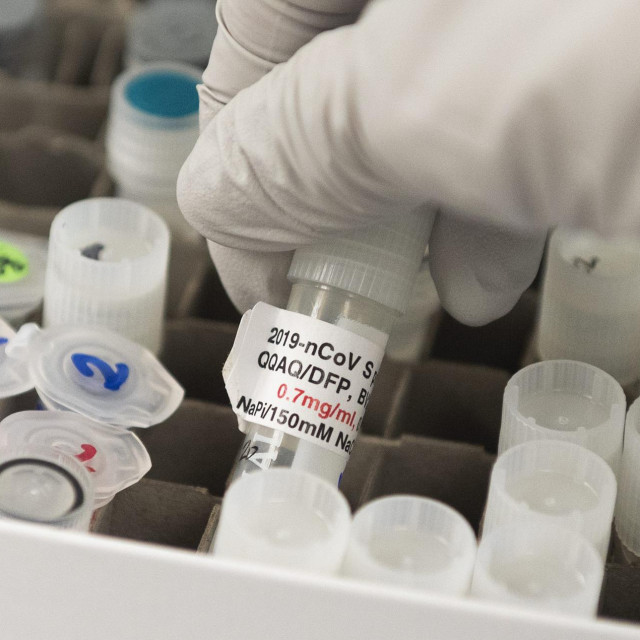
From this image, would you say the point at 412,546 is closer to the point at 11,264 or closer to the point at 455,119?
the point at 455,119

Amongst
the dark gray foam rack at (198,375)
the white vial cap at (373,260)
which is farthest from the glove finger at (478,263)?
the dark gray foam rack at (198,375)

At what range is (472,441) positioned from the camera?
840mm

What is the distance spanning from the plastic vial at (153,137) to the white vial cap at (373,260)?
260mm

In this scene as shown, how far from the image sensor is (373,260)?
1.96 ft

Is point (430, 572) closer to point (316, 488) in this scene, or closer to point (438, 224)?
point (316, 488)

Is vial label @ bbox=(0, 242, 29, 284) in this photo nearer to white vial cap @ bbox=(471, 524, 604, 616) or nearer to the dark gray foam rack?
the dark gray foam rack

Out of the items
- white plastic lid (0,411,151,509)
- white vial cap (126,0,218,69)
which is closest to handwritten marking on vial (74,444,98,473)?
white plastic lid (0,411,151,509)

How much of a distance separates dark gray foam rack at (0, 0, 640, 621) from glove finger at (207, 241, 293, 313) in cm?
10

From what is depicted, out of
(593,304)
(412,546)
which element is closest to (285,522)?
(412,546)

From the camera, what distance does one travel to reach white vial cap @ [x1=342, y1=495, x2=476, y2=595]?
507mm

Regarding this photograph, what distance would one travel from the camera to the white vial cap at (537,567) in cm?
51

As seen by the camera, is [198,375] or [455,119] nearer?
[455,119]

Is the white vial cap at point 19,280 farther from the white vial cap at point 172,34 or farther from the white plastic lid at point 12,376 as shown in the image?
the white vial cap at point 172,34

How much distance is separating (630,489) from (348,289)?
19 cm
